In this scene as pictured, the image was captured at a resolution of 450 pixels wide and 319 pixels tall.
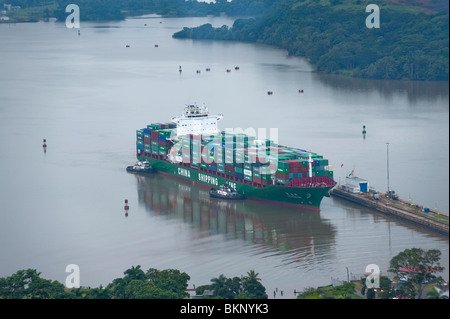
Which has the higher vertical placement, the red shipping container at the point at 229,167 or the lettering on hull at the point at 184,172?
the red shipping container at the point at 229,167

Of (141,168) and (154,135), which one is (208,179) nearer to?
(141,168)

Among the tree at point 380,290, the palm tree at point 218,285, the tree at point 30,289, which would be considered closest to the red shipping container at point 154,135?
the tree at point 30,289

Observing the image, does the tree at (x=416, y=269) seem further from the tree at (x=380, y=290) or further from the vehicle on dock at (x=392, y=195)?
the vehicle on dock at (x=392, y=195)

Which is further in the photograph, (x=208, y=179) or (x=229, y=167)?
(x=208, y=179)

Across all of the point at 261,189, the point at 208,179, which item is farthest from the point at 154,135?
the point at 261,189

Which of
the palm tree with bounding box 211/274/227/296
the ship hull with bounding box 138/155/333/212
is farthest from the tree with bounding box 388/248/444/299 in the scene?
the ship hull with bounding box 138/155/333/212

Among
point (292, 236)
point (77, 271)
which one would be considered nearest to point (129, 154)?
point (292, 236)
